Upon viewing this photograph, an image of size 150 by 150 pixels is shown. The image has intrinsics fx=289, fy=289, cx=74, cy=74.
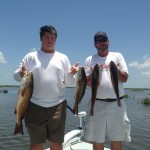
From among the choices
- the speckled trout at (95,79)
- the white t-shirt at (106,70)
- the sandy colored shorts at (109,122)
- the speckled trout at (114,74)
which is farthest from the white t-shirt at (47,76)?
the sandy colored shorts at (109,122)

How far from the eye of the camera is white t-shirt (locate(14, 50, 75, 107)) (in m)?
5.89

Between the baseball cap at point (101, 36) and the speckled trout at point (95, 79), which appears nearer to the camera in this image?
the speckled trout at point (95, 79)

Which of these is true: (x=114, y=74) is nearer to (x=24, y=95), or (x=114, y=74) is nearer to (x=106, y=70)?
(x=106, y=70)

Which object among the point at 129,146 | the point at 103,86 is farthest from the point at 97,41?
the point at 129,146

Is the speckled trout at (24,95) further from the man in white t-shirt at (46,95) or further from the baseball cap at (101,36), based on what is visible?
the baseball cap at (101,36)

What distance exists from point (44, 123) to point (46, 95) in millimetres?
600

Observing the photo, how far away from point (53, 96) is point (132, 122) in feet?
70.6

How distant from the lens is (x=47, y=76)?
5.91m

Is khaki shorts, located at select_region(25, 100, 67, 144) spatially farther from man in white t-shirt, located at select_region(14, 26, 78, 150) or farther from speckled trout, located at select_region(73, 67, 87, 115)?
speckled trout, located at select_region(73, 67, 87, 115)

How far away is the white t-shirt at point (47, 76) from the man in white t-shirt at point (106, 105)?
71cm

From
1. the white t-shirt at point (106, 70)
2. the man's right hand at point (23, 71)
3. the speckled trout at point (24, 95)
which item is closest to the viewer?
the speckled trout at point (24, 95)

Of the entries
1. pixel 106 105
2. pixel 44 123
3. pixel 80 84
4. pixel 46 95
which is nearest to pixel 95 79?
pixel 80 84

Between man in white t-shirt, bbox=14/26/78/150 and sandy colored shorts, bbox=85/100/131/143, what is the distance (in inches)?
33.9

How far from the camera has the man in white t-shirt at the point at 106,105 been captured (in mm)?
6375
